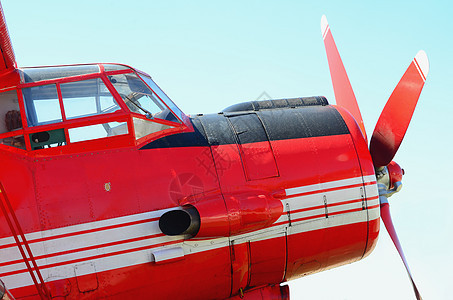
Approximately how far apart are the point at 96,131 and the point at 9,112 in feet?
4.02

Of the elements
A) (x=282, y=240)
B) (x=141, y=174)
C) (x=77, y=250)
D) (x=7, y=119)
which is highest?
(x=7, y=119)

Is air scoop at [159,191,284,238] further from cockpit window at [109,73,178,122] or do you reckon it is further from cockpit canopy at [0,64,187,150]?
cockpit window at [109,73,178,122]

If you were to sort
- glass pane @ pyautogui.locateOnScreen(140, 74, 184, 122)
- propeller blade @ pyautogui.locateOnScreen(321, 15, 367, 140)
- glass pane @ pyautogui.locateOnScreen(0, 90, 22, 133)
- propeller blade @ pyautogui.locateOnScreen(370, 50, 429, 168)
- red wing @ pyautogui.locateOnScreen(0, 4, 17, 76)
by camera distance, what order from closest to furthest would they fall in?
red wing @ pyautogui.locateOnScreen(0, 4, 17, 76), glass pane @ pyautogui.locateOnScreen(0, 90, 22, 133), glass pane @ pyautogui.locateOnScreen(140, 74, 184, 122), propeller blade @ pyautogui.locateOnScreen(370, 50, 429, 168), propeller blade @ pyautogui.locateOnScreen(321, 15, 367, 140)

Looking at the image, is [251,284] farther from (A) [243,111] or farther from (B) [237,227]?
(A) [243,111]

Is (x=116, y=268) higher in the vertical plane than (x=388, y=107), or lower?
lower

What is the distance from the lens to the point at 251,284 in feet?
26.4

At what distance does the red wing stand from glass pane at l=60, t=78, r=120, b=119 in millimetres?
752

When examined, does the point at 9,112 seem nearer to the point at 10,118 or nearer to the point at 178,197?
the point at 10,118

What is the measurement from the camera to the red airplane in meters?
6.78

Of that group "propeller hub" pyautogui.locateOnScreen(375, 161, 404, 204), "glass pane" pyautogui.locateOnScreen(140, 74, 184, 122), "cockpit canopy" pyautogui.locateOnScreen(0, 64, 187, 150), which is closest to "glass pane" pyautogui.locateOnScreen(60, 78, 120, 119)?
"cockpit canopy" pyautogui.locateOnScreen(0, 64, 187, 150)

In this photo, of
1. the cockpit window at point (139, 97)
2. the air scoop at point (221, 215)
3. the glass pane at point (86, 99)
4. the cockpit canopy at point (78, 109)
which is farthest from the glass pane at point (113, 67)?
the air scoop at point (221, 215)

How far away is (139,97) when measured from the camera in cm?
788

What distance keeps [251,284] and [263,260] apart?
49 centimetres

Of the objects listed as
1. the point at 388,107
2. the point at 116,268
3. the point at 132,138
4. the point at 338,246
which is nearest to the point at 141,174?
the point at 132,138
